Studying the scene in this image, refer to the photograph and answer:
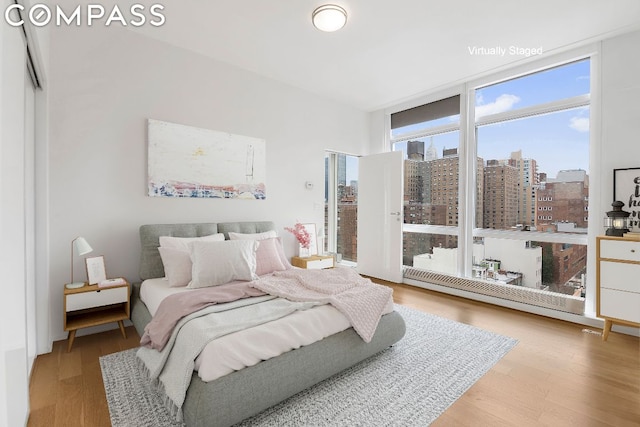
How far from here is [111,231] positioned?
2934 millimetres

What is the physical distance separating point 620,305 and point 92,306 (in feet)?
15.3

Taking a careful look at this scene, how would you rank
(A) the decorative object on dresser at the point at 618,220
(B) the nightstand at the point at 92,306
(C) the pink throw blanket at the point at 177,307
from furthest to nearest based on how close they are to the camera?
(A) the decorative object on dresser at the point at 618,220
(B) the nightstand at the point at 92,306
(C) the pink throw blanket at the point at 177,307

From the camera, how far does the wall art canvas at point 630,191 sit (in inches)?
114

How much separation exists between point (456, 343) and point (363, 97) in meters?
3.71

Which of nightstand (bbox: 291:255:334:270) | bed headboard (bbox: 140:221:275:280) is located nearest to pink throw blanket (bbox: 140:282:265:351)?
bed headboard (bbox: 140:221:275:280)

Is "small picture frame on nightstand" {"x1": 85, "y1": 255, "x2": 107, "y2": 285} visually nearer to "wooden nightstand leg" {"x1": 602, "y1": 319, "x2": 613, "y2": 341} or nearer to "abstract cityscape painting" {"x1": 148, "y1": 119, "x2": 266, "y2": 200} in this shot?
"abstract cityscape painting" {"x1": 148, "y1": 119, "x2": 266, "y2": 200}

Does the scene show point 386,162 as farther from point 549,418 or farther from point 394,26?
point 549,418

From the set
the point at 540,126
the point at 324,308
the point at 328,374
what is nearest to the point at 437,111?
the point at 540,126

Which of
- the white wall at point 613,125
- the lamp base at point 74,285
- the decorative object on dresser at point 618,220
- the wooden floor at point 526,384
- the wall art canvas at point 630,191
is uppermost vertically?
the white wall at point 613,125

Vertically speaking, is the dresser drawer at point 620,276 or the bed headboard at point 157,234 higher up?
the bed headboard at point 157,234

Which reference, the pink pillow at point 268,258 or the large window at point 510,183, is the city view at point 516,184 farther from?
the pink pillow at point 268,258

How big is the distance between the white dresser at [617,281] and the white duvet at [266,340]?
2551mm

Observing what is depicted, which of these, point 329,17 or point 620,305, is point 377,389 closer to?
point 620,305

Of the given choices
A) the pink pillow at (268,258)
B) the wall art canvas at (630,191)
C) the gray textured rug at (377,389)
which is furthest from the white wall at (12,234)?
the wall art canvas at (630,191)
